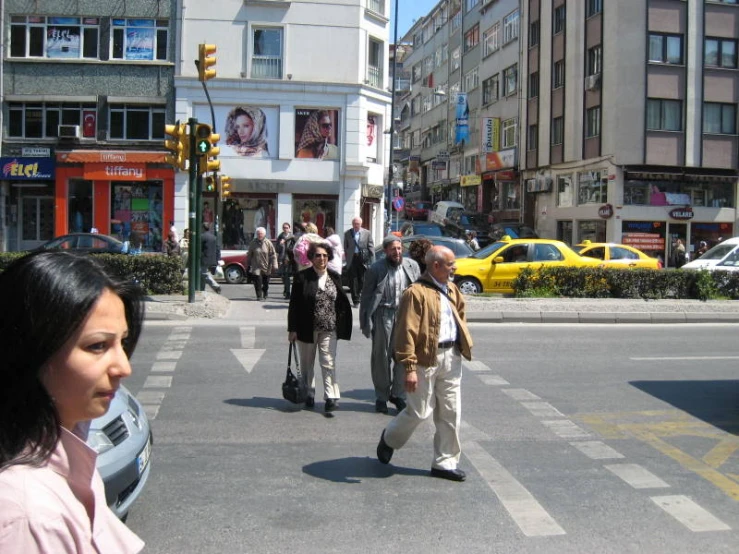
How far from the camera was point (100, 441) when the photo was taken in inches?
176

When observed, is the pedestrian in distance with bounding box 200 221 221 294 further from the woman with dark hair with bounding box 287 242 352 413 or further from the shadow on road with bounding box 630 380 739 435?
the shadow on road with bounding box 630 380 739 435

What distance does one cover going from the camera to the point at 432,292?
600 centimetres

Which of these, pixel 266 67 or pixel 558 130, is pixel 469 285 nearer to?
pixel 266 67

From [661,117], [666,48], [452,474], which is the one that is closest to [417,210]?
[661,117]

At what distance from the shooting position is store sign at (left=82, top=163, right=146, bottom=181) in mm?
31406

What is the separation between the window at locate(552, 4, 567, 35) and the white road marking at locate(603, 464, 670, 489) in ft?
125

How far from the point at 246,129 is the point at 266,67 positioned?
2.66 metres

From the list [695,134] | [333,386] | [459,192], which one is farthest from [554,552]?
[459,192]

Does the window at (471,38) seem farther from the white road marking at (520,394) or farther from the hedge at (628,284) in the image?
the white road marking at (520,394)

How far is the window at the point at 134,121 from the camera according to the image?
104 ft

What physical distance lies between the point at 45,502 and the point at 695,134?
1490 inches

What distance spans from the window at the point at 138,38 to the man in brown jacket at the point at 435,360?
1122 inches

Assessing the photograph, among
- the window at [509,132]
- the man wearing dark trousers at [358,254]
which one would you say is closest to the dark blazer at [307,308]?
the man wearing dark trousers at [358,254]

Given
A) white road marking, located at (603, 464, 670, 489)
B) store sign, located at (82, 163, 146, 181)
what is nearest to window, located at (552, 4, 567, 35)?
store sign, located at (82, 163, 146, 181)
